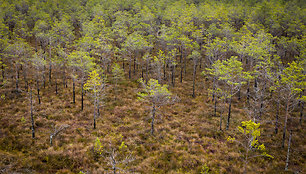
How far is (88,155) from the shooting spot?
20.9 metres

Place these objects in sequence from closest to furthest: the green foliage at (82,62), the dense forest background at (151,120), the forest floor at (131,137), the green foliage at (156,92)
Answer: the forest floor at (131,137), the dense forest background at (151,120), the green foliage at (156,92), the green foliage at (82,62)

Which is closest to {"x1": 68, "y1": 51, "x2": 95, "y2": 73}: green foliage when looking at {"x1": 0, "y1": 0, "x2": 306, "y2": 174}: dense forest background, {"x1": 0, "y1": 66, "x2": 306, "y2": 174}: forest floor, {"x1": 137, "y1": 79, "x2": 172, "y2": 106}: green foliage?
{"x1": 0, "y1": 0, "x2": 306, "y2": 174}: dense forest background

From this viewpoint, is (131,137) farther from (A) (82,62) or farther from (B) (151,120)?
(A) (82,62)

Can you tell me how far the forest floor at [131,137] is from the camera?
19.8 metres

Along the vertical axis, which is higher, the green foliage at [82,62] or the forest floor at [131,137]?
the green foliage at [82,62]

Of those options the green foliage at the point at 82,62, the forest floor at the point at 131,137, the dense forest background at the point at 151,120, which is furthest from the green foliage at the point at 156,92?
the green foliage at the point at 82,62

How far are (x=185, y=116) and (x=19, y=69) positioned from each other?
140 ft

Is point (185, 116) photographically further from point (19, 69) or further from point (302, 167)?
point (19, 69)

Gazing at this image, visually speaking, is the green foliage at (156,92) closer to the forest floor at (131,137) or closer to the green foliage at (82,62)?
the forest floor at (131,137)

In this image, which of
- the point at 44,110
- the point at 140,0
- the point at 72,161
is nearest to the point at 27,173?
the point at 72,161

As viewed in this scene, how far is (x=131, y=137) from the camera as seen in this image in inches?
1005

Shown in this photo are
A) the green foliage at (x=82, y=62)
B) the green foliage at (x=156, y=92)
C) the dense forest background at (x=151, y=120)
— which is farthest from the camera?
the green foliage at (x=82, y=62)

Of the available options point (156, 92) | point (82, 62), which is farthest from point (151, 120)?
point (82, 62)

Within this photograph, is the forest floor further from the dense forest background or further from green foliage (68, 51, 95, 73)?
green foliage (68, 51, 95, 73)
